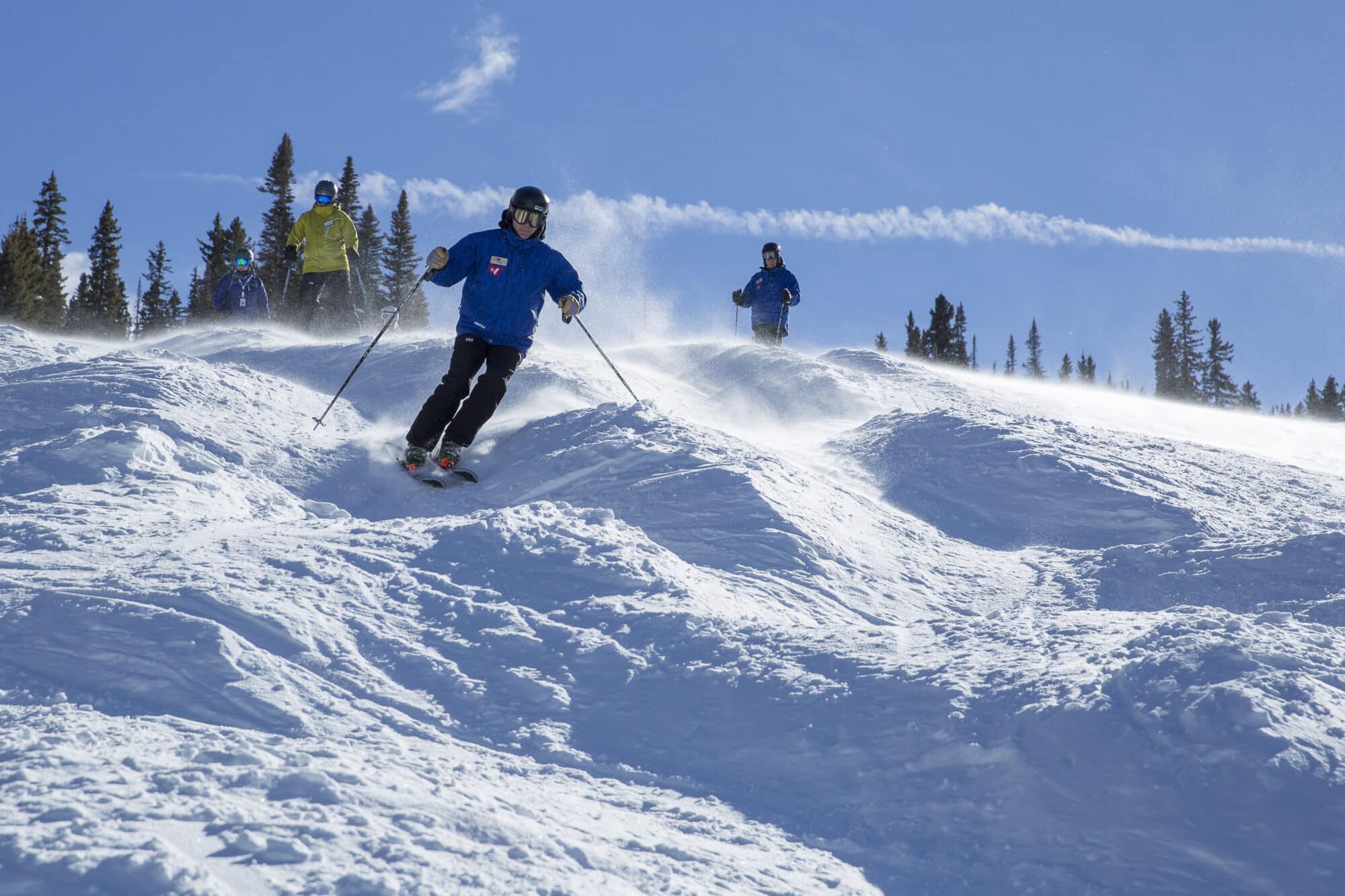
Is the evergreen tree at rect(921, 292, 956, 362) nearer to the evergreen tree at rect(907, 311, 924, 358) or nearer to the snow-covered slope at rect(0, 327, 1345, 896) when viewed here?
the evergreen tree at rect(907, 311, 924, 358)

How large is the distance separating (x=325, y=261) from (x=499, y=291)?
742 centimetres

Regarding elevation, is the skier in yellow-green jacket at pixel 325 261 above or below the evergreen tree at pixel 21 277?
below

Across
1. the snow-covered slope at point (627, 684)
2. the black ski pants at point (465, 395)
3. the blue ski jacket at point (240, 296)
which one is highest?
the blue ski jacket at point (240, 296)

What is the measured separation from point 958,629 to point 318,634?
248 centimetres

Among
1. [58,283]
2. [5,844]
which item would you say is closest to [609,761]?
[5,844]

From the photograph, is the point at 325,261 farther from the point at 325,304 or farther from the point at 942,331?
the point at 942,331

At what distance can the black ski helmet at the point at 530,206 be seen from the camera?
705cm

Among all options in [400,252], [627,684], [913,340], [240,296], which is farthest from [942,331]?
[627,684]

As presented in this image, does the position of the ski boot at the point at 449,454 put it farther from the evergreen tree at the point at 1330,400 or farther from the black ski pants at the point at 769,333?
the evergreen tree at the point at 1330,400

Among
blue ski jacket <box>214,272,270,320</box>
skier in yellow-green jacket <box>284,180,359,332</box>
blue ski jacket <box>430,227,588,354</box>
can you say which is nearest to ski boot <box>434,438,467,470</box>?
blue ski jacket <box>430,227,588,354</box>

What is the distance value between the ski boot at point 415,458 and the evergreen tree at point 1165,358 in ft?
226

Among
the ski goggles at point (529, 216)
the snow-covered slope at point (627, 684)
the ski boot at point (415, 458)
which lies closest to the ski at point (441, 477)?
the ski boot at point (415, 458)

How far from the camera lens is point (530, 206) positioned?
7074 mm

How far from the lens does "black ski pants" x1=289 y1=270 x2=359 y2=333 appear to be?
1348cm
